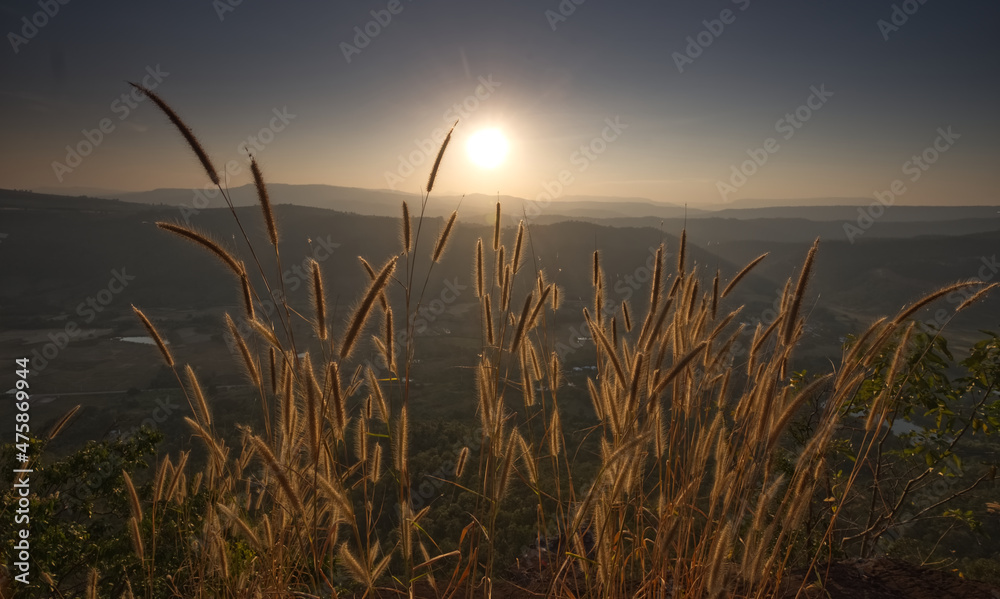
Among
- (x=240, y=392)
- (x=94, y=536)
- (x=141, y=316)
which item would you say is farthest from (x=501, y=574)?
(x=240, y=392)

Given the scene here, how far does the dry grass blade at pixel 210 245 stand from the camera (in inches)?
66.7

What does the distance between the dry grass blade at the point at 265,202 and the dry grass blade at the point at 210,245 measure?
147mm

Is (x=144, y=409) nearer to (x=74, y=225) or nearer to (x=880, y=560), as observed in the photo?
(x=880, y=560)

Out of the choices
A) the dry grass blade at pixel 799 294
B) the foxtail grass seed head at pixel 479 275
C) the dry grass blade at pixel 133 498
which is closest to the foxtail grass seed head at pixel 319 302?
the foxtail grass seed head at pixel 479 275

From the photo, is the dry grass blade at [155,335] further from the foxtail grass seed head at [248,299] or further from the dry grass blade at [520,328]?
the dry grass blade at [520,328]

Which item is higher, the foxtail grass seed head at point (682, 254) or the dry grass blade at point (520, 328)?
the foxtail grass seed head at point (682, 254)

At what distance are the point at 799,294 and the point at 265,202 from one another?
74.1 inches

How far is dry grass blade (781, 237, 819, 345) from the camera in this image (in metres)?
1.72

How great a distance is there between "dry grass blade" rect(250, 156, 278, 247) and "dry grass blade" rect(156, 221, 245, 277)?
0.15m

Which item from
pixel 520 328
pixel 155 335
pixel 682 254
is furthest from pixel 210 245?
pixel 682 254

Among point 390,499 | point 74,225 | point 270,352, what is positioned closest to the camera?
point 270,352

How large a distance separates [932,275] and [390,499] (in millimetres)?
72042

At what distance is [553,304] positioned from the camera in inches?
116

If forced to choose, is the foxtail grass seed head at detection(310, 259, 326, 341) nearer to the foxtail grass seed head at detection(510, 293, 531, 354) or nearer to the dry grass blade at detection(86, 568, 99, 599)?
the foxtail grass seed head at detection(510, 293, 531, 354)
